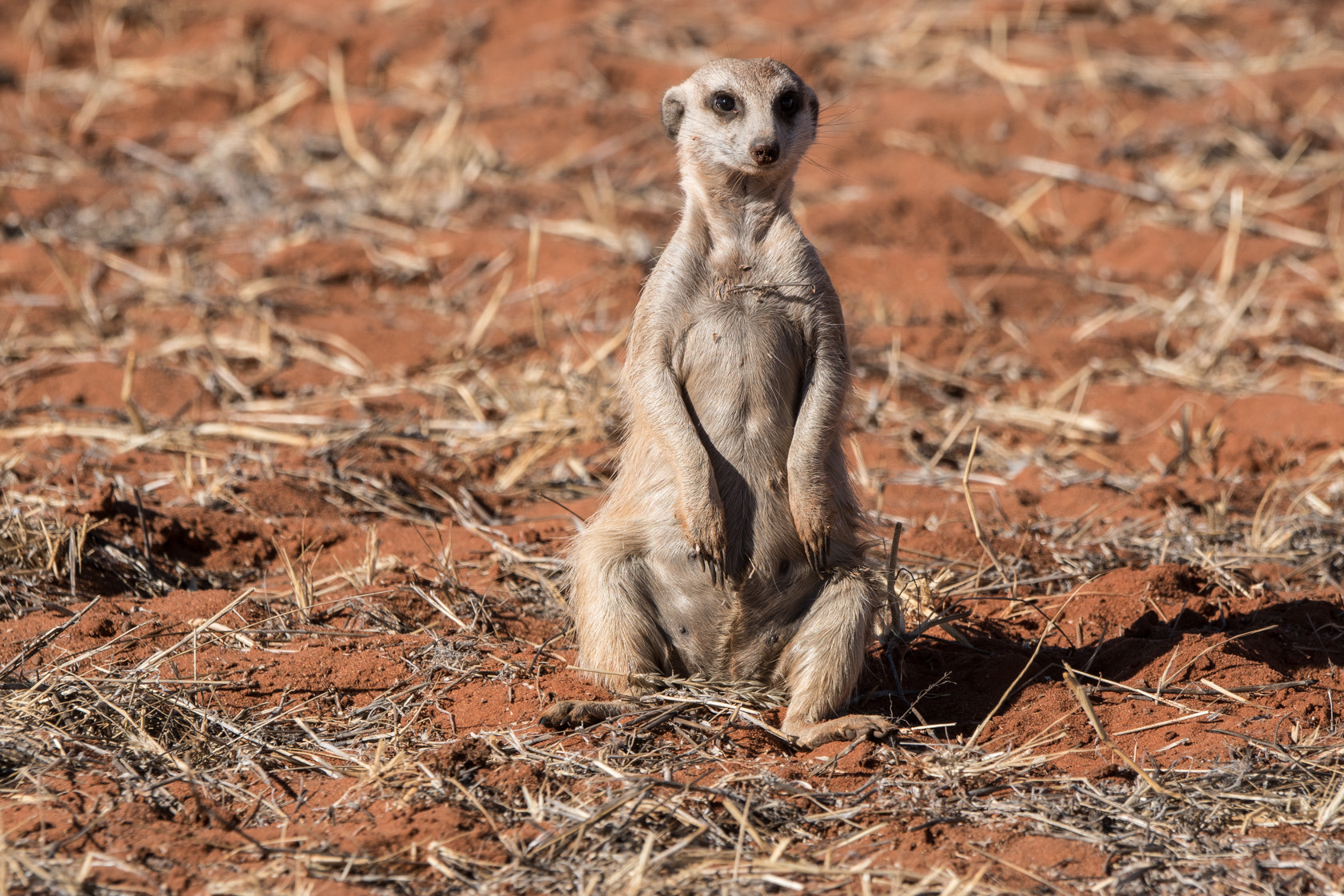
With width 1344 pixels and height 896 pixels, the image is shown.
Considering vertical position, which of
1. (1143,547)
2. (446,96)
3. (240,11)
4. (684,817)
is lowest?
(1143,547)

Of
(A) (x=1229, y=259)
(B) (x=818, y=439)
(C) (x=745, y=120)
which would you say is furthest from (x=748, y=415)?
(A) (x=1229, y=259)

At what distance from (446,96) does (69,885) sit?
833cm

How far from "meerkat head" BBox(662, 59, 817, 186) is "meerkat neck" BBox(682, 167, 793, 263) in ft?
0.12

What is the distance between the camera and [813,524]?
11.4ft

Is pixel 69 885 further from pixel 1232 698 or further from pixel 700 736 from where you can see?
pixel 1232 698

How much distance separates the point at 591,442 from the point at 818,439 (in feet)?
7.08

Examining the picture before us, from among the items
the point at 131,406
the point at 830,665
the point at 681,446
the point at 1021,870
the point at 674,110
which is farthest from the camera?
the point at 131,406

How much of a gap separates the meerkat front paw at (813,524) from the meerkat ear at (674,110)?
1.23 meters

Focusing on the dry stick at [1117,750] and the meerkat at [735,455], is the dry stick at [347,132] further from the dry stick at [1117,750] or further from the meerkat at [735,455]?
the dry stick at [1117,750]

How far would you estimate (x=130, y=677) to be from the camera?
328 cm

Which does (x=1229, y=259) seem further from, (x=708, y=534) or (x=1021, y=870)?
(x=1021, y=870)

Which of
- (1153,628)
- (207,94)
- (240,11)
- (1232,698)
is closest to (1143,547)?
(1153,628)

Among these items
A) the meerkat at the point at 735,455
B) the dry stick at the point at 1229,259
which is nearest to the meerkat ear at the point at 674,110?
the meerkat at the point at 735,455

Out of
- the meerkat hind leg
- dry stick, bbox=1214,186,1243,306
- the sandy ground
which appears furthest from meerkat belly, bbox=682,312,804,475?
dry stick, bbox=1214,186,1243,306
